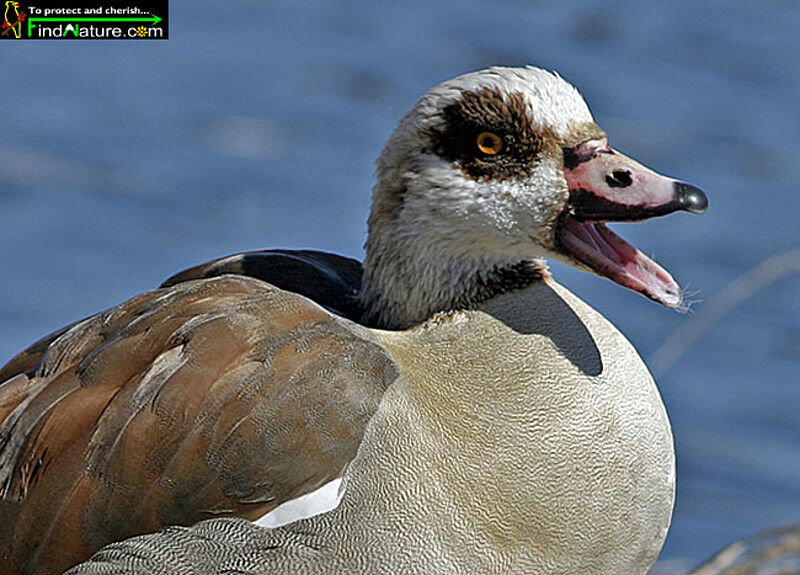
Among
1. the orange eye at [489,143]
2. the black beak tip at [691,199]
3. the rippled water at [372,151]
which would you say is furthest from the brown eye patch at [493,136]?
the rippled water at [372,151]

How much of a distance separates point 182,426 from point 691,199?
1.48m

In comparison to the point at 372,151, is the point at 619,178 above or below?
above

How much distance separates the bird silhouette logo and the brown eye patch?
9.85 feet

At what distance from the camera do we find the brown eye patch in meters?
4.55

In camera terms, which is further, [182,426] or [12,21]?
[12,21]

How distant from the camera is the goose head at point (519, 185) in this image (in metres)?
4.52

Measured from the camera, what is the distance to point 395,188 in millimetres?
4785

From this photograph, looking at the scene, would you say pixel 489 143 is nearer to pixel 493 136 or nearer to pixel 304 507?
pixel 493 136

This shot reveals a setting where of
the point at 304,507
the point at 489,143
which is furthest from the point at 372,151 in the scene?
the point at 304,507

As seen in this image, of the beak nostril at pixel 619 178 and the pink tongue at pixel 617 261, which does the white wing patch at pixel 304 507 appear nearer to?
the pink tongue at pixel 617 261

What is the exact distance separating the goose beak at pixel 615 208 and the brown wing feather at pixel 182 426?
2.09ft

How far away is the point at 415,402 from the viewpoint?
178 inches

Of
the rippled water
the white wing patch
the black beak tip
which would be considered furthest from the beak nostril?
the rippled water

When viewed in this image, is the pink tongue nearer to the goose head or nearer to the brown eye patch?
the goose head
